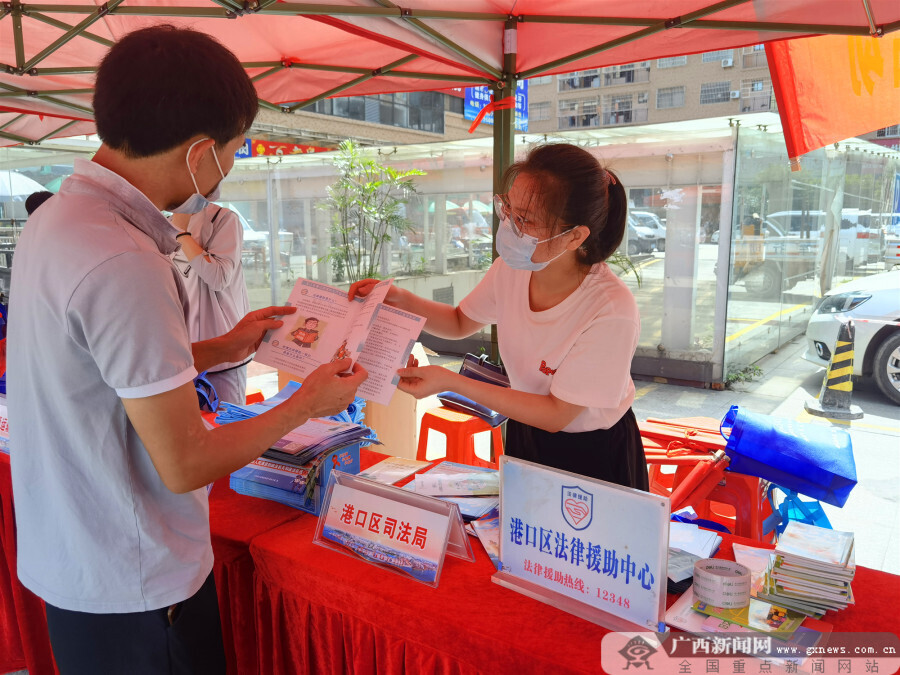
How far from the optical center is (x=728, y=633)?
1.16 metres

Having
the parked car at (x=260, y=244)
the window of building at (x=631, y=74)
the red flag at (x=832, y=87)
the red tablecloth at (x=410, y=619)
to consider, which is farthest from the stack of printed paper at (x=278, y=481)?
the window of building at (x=631, y=74)

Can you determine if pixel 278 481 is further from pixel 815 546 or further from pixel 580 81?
pixel 580 81

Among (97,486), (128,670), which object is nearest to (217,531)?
(128,670)

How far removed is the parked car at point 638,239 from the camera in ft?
21.6

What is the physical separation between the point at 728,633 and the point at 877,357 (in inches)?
229

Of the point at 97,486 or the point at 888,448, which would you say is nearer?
the point at 97,486

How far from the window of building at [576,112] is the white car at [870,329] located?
36.5 m

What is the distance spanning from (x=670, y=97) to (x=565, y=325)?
130 feet

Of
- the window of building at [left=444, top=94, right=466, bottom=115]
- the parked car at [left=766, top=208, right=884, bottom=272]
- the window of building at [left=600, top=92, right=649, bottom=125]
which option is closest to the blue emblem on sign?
the parked car at [left=766, top=208, right=884, bottom=272]

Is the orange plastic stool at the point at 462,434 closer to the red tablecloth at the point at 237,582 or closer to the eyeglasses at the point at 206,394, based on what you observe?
the eyeglasses at the point at 206,394

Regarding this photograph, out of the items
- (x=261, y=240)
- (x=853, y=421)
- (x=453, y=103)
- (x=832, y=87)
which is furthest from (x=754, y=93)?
(x=832, y=87)

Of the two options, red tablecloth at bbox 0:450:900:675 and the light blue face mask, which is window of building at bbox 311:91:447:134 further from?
red tablecloth at bbox 0:450:900:675

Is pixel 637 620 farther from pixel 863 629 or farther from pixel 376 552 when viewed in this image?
pixel 376 552

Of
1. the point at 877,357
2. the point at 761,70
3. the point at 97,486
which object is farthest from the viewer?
the point at 761,70
